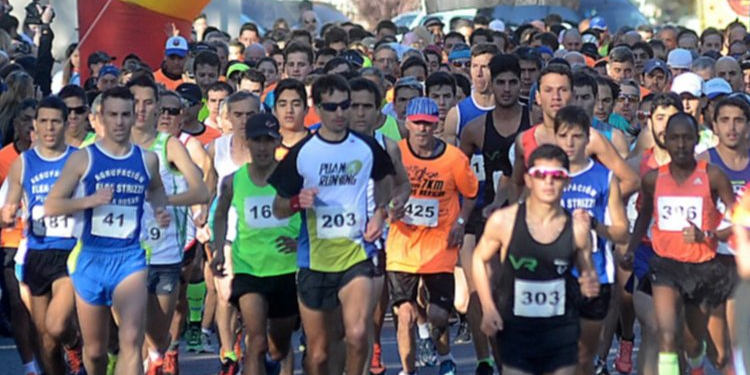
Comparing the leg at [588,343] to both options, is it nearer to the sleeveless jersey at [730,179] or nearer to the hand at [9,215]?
the sleeveless jersey at [730,179]

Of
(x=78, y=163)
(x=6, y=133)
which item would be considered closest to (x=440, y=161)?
(x=78, y=163)

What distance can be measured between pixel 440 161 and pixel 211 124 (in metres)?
2.96

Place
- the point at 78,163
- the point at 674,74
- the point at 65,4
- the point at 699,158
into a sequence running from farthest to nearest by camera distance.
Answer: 1. the point at 65,4
2. the point at 674,74
3. the point at 699,158
4. the point at 78,163

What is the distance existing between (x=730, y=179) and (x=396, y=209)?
6.37ft

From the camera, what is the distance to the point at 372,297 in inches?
424

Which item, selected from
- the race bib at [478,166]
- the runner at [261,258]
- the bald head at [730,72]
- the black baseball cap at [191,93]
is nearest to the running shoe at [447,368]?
the race bib at [478,166]

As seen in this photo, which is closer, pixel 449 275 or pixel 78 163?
pixel 78 163

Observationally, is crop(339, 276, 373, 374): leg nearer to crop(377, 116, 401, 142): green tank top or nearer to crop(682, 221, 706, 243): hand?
crop(682, 221, 706, 243): hand

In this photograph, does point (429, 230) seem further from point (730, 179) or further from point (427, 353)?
point (730, 179)

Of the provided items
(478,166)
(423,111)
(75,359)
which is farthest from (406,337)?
(75,359)

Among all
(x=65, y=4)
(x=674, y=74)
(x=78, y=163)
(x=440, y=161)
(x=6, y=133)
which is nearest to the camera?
(x=78, y=163)

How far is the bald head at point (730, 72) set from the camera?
1725 centimetres

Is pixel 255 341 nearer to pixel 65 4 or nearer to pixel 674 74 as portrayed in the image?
pixel 674 74

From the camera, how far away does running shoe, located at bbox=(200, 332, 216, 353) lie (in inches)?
551
